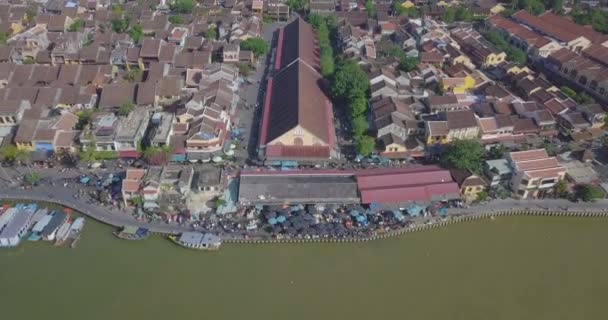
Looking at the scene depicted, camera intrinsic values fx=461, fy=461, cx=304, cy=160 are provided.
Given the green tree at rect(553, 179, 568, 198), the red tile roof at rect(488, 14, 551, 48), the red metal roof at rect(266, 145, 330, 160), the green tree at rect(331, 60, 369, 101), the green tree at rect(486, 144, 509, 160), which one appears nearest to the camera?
the green tree at rect(553, 179, 568, 198)

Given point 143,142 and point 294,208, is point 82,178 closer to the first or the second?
point 143,142

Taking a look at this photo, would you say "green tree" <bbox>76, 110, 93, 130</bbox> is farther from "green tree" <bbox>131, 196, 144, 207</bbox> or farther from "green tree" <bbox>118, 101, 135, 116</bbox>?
"green tree" <bbox>131, 196, 144, 207</bbox>

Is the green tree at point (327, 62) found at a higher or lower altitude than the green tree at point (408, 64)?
lower

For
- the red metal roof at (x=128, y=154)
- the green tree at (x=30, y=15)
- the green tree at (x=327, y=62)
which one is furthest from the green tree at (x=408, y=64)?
the green tree at (x=30, y=15)

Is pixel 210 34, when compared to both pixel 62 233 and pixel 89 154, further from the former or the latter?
pixel 62 233

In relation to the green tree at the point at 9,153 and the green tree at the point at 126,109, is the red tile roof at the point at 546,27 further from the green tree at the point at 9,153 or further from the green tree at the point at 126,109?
the green tree at the point at 9,153

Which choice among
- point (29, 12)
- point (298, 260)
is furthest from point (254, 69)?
point (29, 12)

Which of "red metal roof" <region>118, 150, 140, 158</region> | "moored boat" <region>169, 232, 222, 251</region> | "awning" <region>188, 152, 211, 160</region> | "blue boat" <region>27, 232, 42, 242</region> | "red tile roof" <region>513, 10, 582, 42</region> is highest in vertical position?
"red tile roof" <region>513, 10, 582, 42</region>

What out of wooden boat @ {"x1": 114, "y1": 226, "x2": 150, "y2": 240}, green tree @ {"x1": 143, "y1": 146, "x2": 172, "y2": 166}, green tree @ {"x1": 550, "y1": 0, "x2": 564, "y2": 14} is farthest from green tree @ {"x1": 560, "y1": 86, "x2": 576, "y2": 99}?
wooden boat @ {"x1": 114, "y1": 226, "x2": 150, "y2": 240}
